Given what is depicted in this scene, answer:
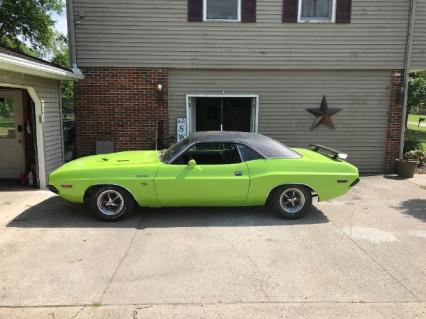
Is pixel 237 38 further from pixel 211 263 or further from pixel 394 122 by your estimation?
pixel 211 263

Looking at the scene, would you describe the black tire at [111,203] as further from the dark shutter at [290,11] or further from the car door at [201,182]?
the dark shutter at [290,11]

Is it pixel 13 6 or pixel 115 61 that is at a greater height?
pixel 13 6

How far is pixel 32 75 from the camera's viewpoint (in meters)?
7.20

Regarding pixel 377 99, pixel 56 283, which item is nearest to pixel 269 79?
pixel 377 99

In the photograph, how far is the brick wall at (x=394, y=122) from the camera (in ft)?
31.3

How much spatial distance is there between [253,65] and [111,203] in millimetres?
5378

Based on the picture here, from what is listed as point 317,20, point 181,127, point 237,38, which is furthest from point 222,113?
point 317,20

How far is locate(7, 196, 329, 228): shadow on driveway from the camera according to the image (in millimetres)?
5586

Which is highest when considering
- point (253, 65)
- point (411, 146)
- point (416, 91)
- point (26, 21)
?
point (26, 21)

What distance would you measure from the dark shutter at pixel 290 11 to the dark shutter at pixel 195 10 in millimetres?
2059

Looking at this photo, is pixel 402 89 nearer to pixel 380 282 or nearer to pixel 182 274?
pixel 380 282

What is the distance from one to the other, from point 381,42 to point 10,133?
9156mm

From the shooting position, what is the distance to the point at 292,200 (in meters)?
5.89

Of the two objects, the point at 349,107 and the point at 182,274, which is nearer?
the point at 182,274
